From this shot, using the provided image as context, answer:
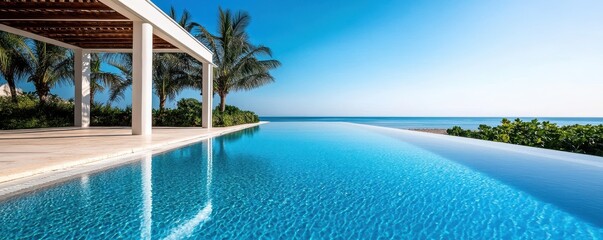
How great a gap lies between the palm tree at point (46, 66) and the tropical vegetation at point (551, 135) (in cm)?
1947

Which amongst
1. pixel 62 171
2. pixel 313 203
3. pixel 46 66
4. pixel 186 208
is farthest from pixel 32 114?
pixel 313 203

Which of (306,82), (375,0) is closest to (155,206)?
(375,0)

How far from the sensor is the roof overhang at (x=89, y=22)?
754 cm

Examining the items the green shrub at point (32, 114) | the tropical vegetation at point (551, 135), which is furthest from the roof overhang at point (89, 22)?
the tropical vegetation at point (551, 135)

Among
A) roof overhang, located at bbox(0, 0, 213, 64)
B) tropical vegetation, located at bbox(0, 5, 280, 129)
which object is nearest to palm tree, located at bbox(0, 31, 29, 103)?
tropical vegetation, located at bbox(0, 5, 280, 129)

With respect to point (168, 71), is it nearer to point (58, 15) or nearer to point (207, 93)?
point (207, 93)

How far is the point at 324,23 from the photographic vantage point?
19875 mm

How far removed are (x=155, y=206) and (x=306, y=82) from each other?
28113 mm

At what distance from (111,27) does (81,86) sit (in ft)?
16.2

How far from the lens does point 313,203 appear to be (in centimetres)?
313

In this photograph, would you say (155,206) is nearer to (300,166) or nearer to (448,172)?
(300,166)

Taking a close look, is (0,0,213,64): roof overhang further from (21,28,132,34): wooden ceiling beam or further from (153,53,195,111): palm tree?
(153,53,195,111): palm tree

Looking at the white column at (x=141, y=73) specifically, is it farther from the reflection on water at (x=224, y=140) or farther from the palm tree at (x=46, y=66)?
the palm tree at (x=46, y=66)

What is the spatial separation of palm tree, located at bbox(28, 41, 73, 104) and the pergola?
351 centimetres
